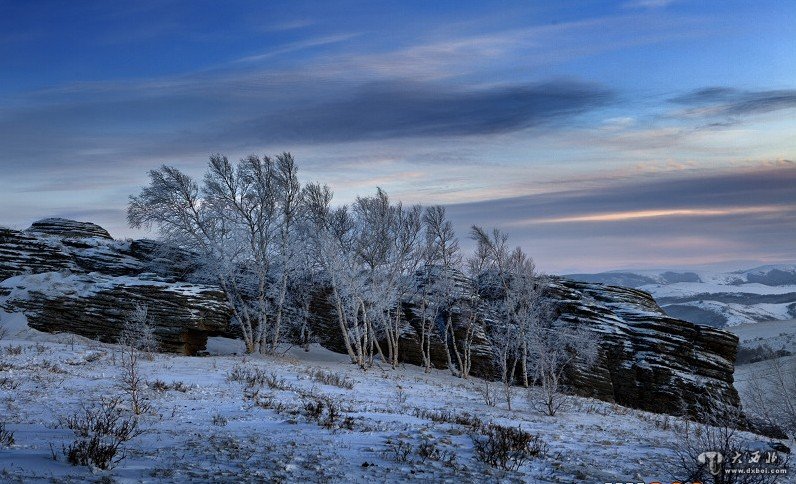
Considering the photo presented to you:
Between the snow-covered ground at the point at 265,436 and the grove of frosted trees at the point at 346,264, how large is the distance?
528 inches

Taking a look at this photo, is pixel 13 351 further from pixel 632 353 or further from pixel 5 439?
pixel 632 353

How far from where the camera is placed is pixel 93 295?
28.9 metres

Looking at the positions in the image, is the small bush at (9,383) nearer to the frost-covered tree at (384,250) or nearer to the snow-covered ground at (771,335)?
the frost-covered tree at (384,250)

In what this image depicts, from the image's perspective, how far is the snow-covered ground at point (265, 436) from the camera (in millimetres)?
6426

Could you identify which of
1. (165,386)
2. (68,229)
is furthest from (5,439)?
(68,229)

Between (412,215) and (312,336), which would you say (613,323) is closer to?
(412,215)

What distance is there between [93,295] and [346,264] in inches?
579

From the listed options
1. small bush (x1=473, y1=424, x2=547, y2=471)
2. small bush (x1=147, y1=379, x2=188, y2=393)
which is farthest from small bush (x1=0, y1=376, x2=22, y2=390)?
small bush (x1=473, y1=424, x2=547, y2=471)

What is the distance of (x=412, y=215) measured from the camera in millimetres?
36500

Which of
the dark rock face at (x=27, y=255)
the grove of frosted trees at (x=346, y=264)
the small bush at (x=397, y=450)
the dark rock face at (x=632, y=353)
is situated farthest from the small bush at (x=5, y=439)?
the dark rock face at (x=632, y=353)

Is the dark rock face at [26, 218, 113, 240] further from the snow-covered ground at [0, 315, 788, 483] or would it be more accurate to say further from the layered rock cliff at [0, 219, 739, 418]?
the snow-covered ground at [0, 315, 788, 483]

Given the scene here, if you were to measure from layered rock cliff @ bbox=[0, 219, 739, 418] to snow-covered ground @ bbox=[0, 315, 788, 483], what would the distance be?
12723 mm

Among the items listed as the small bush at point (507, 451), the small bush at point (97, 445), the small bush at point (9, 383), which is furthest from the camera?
the small bush at point (9, 383)

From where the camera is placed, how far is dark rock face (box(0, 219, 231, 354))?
27.9m
